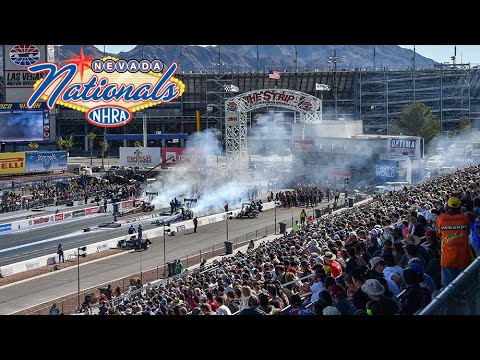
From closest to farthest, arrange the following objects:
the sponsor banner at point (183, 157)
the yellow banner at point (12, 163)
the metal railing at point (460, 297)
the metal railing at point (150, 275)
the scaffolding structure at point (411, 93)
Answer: the metal railing at point (460, 297) < the metal railing at point (150, 275) < the yellow banner at point (12, 163) < the sponsor banner at point (183, 157) < the scaffolding structure at point (411, 93)

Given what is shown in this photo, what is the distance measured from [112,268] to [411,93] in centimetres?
4968

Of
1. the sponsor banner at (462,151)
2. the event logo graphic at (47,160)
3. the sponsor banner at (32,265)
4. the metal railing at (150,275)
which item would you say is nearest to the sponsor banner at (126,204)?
the metal railing at (150,275)

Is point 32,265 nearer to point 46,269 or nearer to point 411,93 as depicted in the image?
point 46,269

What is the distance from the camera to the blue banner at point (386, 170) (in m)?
36.0

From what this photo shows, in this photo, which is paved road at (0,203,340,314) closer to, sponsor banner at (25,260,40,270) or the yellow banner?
sponsor banner at (25,260,40,270)

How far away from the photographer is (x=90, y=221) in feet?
116

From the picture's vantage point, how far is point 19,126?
5238 centimetres

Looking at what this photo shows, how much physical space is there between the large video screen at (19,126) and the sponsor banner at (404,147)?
25.7 metres

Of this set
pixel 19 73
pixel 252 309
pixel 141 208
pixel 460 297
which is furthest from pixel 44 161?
pixel 460 297

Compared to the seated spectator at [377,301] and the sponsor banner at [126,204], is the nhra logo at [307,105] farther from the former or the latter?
the seated spectator at [377,301]

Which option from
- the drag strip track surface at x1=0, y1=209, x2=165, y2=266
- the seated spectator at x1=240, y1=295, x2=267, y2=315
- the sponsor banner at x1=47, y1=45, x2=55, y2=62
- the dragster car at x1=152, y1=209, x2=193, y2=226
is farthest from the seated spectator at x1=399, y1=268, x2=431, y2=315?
the sponsor banner at x1=47, y1=45, x2=55, y2=62

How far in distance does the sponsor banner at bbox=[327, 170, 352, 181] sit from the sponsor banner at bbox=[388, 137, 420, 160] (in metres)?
3.55
